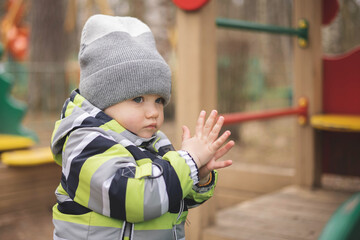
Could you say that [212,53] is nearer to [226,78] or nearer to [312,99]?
[312,99]

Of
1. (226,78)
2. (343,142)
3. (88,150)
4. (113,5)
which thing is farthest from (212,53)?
(113,5)

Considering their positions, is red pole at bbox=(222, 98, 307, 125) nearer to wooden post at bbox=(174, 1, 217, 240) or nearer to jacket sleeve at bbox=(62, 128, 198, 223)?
wooden post at bbox=(174, 1, 217, 240)

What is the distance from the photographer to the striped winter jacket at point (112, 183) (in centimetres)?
109

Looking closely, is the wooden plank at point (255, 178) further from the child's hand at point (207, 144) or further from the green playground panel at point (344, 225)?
the child's hand at point (207, 144)

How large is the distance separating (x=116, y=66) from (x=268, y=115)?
4.98ft

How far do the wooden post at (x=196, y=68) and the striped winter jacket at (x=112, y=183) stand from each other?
37.0 inches

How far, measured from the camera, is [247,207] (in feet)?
8.89

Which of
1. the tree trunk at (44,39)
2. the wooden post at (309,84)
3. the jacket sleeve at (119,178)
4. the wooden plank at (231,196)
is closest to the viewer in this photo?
the jacket sleeve at (119,178)

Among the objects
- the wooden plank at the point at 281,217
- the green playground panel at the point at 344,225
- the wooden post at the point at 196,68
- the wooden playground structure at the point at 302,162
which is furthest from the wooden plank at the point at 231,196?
the green playground panel at the point at 344,225

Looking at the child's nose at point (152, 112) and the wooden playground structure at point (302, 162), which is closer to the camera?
the child's nose at point (152, 112)

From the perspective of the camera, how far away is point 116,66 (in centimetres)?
122

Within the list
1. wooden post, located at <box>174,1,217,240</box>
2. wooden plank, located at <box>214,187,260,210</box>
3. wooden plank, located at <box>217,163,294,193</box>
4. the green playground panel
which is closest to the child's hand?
the green playground panel

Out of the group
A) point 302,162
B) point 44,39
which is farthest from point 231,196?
point 44,39

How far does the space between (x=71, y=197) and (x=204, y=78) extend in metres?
1.14
